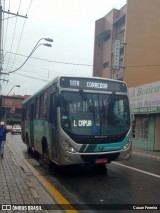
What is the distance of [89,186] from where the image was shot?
31.9ft

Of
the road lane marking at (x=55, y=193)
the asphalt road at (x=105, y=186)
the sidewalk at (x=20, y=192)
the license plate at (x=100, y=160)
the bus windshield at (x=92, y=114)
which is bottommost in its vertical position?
the road lane marking at (x=55, y=193)

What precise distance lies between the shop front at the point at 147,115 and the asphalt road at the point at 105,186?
457 inches

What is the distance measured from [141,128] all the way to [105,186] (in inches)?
740

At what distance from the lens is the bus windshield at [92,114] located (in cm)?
1084

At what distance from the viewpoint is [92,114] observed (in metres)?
11.0

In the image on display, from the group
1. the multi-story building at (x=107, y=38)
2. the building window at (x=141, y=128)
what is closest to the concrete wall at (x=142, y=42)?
the building window at (x=141, y=128)

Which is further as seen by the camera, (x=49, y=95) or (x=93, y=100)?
(x=49, y=95)

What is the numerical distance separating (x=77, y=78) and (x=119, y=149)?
2.61m

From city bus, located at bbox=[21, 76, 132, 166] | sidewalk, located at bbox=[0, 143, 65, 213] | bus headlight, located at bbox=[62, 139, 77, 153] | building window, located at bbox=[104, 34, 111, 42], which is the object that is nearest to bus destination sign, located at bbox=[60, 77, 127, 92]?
city bus, located at bbox=[21, 76, 132, 166]

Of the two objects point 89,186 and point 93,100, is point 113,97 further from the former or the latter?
point 89,186

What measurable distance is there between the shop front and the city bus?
498 inches

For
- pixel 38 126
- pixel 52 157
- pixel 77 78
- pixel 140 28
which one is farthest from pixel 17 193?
pixel 140 28

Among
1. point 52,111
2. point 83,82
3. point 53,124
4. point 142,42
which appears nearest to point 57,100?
point 52,111

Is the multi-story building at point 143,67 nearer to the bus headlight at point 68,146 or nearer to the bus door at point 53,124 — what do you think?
the bus door at point 53,124
